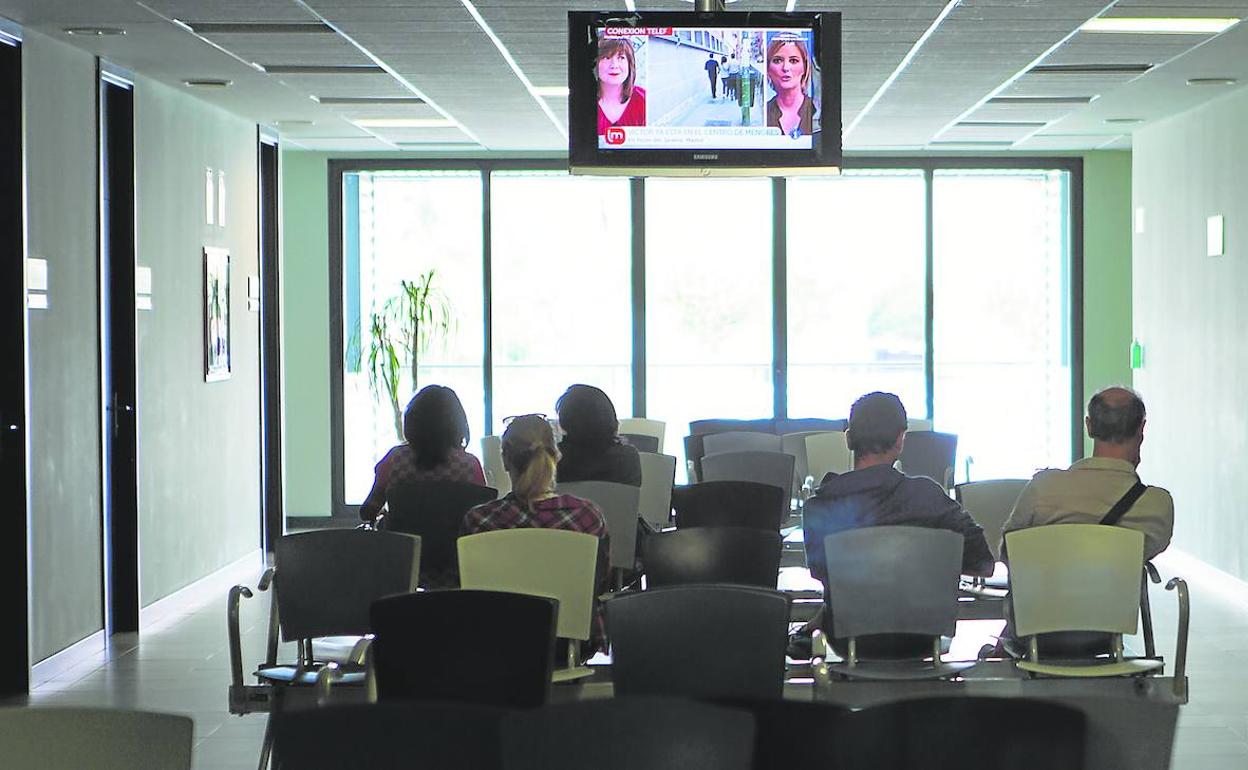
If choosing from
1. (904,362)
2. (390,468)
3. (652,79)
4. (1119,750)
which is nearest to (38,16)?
(390,468)

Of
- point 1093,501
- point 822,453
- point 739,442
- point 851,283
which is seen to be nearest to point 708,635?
point 1093,501

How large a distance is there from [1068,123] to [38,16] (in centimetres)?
745

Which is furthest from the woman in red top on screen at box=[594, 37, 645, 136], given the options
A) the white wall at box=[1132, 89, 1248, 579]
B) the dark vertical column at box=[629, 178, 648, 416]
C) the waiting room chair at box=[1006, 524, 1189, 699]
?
the dark vertical column at box=[629, 178, 648, 416]

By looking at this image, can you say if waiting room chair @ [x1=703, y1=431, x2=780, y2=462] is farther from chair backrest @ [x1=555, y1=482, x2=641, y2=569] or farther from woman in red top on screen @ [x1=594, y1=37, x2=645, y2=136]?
woman in red top on screen @ [x1=594, y1=37, x2=645, y2=136]

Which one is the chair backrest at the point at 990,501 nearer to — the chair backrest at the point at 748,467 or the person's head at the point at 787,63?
the chair backrest at the point at 748,467

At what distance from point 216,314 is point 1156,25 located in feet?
19.7

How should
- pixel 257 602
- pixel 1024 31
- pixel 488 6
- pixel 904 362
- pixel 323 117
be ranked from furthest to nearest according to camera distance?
pixel 904 362, pixel 323 117, pixel 257 602, pixel 1024 31, pixel 488 6

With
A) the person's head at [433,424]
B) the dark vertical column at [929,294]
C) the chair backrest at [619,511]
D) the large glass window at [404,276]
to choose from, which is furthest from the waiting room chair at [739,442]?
the dark vertical column at [929,294]

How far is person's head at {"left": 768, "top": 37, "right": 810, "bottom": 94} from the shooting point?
19.0ft

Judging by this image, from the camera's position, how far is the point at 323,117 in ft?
36.8

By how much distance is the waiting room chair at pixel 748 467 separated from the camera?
25.9 feet

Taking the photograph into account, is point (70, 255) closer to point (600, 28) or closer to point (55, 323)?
point (55, 323)

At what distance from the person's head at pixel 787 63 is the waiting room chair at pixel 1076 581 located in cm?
187

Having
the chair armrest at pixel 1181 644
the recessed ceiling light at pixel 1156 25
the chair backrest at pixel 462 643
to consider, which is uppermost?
the recessed ceiling light at pixel 1156 25
